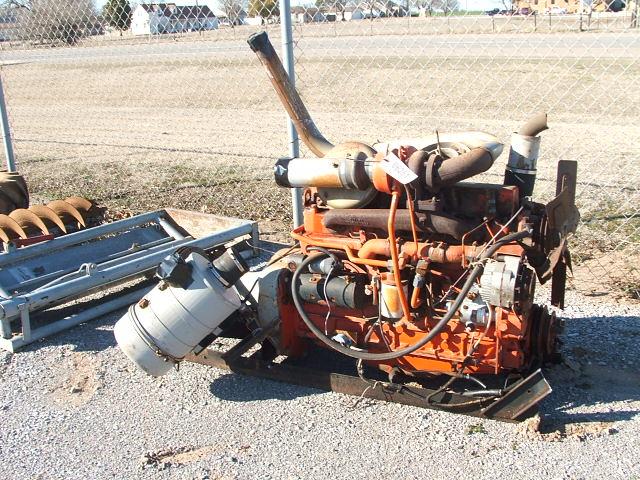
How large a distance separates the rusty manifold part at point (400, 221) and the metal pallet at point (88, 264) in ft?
5.81

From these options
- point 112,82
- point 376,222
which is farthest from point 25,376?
point 112,82

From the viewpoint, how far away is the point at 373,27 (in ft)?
22.1

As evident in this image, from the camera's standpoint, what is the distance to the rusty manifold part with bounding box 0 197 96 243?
5.81 m

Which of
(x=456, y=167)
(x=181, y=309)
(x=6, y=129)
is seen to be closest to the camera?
(x=456, y=167)

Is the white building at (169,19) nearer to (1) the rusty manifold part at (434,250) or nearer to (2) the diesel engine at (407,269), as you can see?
(2) the diesel engine at (407,269)

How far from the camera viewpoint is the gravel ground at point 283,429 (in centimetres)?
330

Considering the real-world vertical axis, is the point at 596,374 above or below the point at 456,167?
below

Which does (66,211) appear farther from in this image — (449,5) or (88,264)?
(449,5)

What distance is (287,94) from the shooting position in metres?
4.12

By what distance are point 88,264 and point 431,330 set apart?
2597 mm

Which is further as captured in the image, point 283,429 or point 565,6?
point 565,6

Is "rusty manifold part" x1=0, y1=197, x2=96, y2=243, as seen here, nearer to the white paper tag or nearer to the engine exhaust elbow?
the white paper tag

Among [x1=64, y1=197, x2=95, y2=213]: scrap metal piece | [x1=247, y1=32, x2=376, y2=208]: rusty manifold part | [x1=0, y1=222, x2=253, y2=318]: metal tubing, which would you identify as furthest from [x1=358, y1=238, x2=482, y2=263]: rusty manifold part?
[x1=64, y1=197, x2=95, y2=213]: scrap metal piece

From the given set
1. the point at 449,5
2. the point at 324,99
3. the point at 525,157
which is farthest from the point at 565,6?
the point at 324,99
